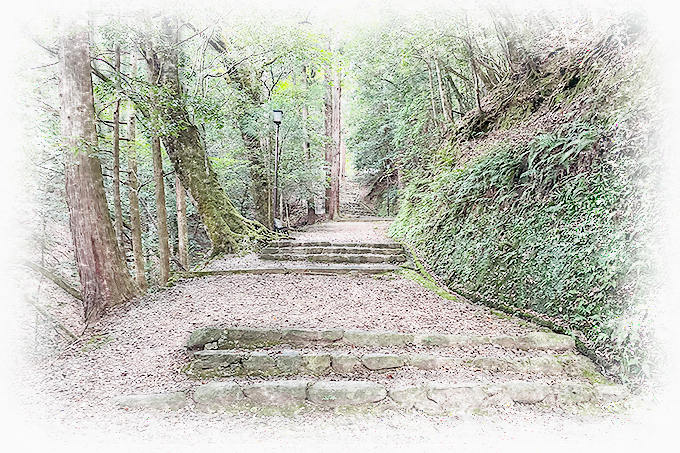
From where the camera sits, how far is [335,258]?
7250mm

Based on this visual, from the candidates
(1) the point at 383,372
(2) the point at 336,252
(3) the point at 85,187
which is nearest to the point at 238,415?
(1) the point at 383,372

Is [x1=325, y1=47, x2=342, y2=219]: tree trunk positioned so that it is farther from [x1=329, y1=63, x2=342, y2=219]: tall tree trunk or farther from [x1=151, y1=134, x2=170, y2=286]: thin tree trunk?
[x1=151, y1=134, x2=170, y2=286]: thin tree trunk

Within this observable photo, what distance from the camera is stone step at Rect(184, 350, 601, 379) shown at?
10.4 feet

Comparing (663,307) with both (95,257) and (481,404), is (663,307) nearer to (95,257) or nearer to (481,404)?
(481,404)

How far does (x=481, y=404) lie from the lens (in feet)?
9.33

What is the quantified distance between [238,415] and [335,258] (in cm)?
465

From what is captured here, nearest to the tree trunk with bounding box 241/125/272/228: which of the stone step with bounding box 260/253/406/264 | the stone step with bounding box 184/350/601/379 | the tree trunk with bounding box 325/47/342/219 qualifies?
the stone step with bounding box 260/253/406/264

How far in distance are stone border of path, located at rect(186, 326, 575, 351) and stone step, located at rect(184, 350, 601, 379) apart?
0.78ft

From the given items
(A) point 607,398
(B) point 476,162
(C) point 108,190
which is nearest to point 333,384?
(A) point 607,398

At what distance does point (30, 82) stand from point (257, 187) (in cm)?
656

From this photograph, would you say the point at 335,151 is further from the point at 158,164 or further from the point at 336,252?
the point at 158,164

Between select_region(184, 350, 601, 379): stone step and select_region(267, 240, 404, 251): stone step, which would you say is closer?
select_region(184, 350, 601, 379): stone step

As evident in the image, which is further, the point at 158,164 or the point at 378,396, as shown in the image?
the point at 158,164

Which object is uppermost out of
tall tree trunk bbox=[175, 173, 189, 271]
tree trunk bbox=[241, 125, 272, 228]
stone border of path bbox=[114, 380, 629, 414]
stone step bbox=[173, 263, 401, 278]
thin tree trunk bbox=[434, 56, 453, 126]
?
thin tree trunk bbox=[434, 56, 453, 126]
